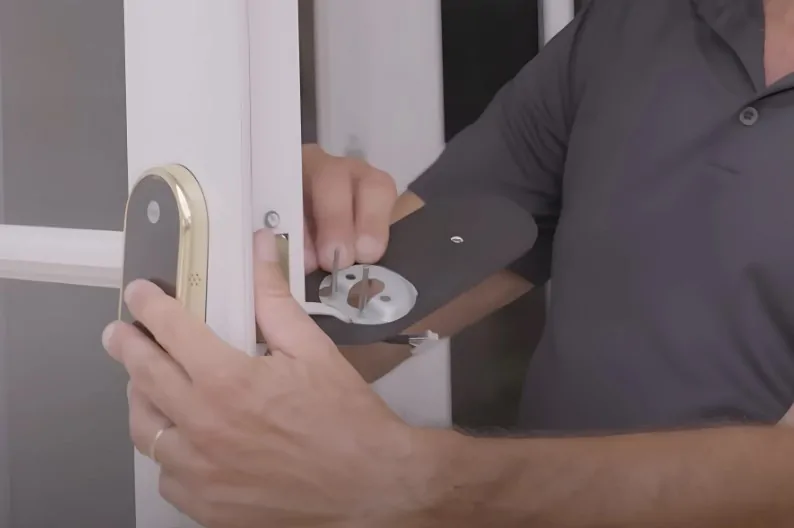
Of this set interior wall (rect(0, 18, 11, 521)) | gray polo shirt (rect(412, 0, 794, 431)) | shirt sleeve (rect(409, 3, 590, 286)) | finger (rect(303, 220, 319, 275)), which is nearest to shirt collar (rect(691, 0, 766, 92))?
gray polo shirt (rect(412, 0, 794, 431))

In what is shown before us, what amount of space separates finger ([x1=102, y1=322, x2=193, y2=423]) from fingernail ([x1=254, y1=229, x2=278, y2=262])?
5 cm

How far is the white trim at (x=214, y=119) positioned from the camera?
25cm

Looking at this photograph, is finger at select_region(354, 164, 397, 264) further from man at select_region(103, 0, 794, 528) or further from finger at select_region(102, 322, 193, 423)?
finger at select_region(102, 322, 193, 423)

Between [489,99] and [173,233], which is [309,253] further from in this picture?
[489,99]

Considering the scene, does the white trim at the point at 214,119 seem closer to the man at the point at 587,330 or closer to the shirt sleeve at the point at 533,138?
the man at the point at 587,330

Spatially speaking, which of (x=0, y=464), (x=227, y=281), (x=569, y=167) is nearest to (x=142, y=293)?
(x=227, y=281)

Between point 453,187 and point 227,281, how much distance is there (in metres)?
0.29

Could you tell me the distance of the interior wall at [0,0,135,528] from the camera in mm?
370

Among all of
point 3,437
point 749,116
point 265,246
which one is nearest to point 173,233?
point 265,246

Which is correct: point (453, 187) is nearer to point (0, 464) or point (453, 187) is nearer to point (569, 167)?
point (569, 167)

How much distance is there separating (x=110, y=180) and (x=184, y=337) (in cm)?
14

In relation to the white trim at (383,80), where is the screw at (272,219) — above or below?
below

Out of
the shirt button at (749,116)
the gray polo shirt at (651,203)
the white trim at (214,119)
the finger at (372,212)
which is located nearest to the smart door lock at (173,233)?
the white trim at (214,119)

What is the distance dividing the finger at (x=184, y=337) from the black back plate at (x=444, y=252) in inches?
2.8
